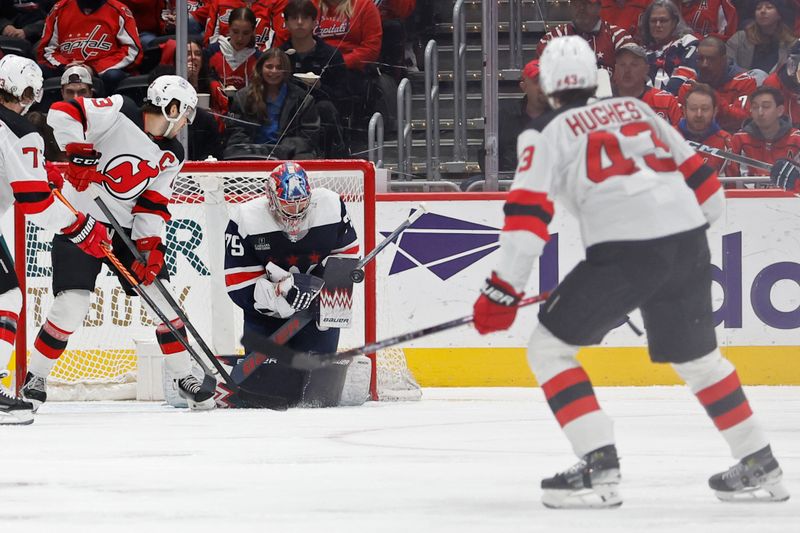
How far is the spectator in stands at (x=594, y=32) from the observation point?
6008mm

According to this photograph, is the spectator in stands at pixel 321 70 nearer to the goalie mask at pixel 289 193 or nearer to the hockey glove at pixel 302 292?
the goalie mask at pixel 289 193

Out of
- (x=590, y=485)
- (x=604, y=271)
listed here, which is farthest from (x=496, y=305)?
(x=590, y=485)

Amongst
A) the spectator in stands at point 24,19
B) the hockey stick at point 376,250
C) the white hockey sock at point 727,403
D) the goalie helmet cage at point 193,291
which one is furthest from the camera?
the spectator in stands at point 24,19

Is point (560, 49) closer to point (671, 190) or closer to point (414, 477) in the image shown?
point (671, 190)

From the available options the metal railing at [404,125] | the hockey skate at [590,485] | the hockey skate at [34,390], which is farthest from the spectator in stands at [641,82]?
the hockey skate at [590,485]

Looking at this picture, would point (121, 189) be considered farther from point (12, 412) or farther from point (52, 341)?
point (12, 412)

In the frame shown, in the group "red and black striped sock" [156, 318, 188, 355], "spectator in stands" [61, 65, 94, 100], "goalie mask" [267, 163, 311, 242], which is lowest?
"red and black striped sock" [156, 318, 188, 355]

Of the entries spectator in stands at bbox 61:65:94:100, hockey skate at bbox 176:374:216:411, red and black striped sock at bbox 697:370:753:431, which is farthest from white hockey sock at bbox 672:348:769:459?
spectator in stands at bbox 61:65:94:100

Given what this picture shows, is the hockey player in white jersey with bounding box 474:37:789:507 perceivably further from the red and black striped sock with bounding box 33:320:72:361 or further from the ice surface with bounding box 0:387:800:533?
the red and black striped sock with bounding box 33:320:72:361

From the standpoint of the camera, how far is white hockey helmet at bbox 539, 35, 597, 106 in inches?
125

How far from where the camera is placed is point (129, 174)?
5.38 metres

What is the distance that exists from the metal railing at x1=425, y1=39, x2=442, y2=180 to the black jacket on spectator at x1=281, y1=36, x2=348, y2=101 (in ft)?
1.15

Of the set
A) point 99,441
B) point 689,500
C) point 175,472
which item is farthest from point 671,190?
point 99,441

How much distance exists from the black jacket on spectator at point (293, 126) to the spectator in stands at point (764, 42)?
1.82 meters
